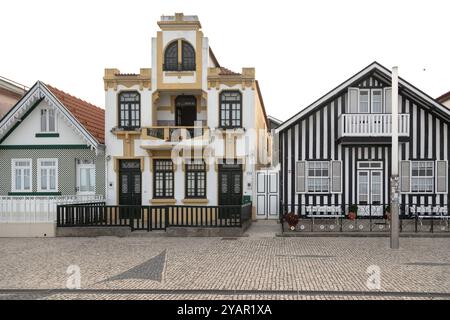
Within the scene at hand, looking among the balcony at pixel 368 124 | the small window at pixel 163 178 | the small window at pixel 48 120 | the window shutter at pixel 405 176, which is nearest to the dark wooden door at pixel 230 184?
the small window at pixel 163 178

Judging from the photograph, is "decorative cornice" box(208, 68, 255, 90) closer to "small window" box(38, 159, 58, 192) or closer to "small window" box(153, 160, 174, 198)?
"small window" box(153, 160, 174, 198)

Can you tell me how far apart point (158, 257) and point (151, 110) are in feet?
33.3

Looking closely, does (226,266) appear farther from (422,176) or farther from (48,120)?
(48,120)

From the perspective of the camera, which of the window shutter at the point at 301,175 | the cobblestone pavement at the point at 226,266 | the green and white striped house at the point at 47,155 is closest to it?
the cobblestone pavement at the point at 226,266

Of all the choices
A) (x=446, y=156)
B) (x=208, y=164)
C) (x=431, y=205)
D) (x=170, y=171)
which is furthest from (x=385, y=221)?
(x=170, y=171)

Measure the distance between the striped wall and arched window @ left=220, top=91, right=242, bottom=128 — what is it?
2.17m

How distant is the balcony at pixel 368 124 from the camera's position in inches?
755

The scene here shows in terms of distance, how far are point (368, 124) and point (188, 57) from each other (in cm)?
871

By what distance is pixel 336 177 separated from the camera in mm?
20047

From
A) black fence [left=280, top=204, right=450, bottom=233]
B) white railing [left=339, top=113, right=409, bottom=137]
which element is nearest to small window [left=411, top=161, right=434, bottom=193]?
black fence [left=280, top=204, right=450, bottom=233]

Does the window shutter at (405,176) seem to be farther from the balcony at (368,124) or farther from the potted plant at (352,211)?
the potted plant at (352,211)

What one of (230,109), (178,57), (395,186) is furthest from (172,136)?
(395,186)

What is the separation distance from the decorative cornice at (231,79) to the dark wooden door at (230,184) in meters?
3.77

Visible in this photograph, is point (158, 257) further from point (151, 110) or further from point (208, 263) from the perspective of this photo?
point (151, 110)
